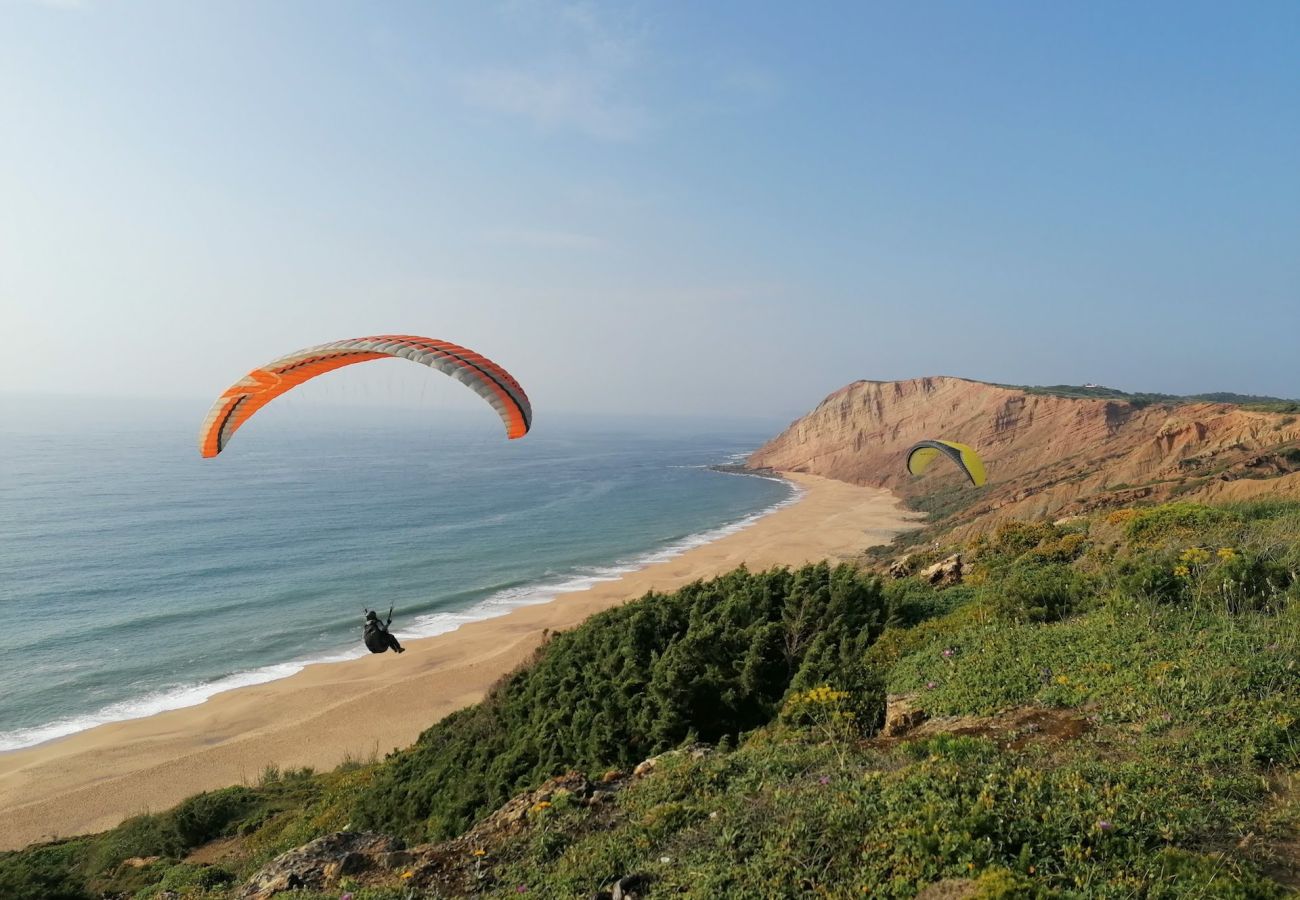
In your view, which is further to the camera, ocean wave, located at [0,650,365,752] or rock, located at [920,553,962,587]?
ocean wave, located at [0,650,365,752]

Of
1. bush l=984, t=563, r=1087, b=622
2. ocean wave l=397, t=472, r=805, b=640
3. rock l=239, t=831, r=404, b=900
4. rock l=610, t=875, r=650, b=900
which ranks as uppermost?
bush l=984, t=563, r=1087, b=622

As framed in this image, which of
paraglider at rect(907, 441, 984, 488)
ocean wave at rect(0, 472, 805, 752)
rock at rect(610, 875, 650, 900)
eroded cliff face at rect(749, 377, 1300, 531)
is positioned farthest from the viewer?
eroded cliff face at rect(749, 377, 1300, 531)

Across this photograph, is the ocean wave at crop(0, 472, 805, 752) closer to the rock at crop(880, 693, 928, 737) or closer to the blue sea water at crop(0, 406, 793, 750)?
the blue sea water at crop(0, 406, 793, 750)

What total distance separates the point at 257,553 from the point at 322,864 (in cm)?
3584

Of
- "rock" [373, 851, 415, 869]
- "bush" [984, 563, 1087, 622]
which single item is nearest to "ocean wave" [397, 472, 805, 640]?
"rock" [373, 851, 415, 869]

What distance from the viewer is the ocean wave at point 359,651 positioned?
61.1 ft

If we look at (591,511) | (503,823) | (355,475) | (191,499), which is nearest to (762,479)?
(591,511)

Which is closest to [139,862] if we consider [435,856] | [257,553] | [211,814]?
[211,814]

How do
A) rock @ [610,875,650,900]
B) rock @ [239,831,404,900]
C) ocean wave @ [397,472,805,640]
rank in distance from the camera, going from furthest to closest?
1. ocean wave @ [397,472,805,640]
2. rock @ [239,831,404,900]
3. rock @ [610,875,650,900]

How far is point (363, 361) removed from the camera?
536 inches

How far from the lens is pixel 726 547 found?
4072cm

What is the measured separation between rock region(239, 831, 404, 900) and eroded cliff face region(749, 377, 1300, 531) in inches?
741

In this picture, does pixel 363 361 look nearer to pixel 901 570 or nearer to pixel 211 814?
pixel 211 814

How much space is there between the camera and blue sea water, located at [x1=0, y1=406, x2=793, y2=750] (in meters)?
22.5
